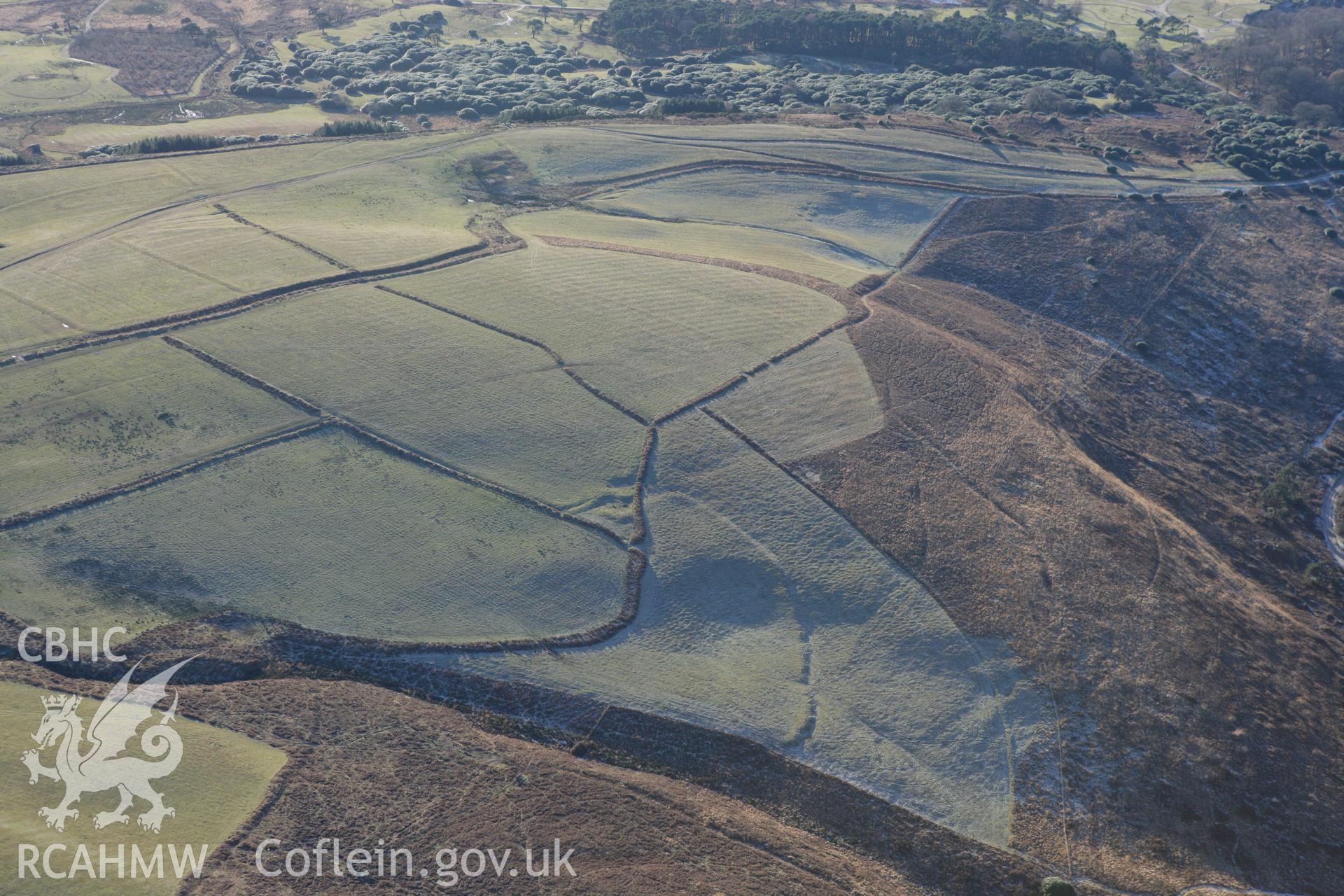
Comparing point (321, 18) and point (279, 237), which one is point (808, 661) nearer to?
point (279, 237)

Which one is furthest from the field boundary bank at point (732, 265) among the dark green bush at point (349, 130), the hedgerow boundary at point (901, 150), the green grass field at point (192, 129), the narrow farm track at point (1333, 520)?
the green grass field at point (192, 129)

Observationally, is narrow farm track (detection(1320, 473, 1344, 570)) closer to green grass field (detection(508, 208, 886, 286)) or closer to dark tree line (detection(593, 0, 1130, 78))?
green grass field (detection(508, 208, 886, 286))

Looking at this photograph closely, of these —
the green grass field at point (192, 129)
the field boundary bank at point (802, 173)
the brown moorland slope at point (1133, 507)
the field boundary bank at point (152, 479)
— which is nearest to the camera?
the brown moorland slope at point (1133, 507)

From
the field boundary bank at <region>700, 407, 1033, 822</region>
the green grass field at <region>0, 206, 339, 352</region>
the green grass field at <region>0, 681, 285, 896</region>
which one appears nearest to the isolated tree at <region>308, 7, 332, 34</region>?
the green grass field at <region>0, 206, 339, 352</region>

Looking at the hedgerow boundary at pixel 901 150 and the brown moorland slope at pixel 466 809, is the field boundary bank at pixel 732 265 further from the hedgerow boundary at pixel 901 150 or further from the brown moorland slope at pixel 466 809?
the brown moorland slope at pixel 466 809

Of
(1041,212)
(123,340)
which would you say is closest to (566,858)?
(123,340)

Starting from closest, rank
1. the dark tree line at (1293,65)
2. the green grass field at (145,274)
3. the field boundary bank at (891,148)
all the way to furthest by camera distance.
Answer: the green grass field at (145,274), the field boundary bank at (891,148), the dark tree line at (1293,65)

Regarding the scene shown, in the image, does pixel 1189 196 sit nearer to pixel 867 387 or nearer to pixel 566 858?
pixel 867 387
